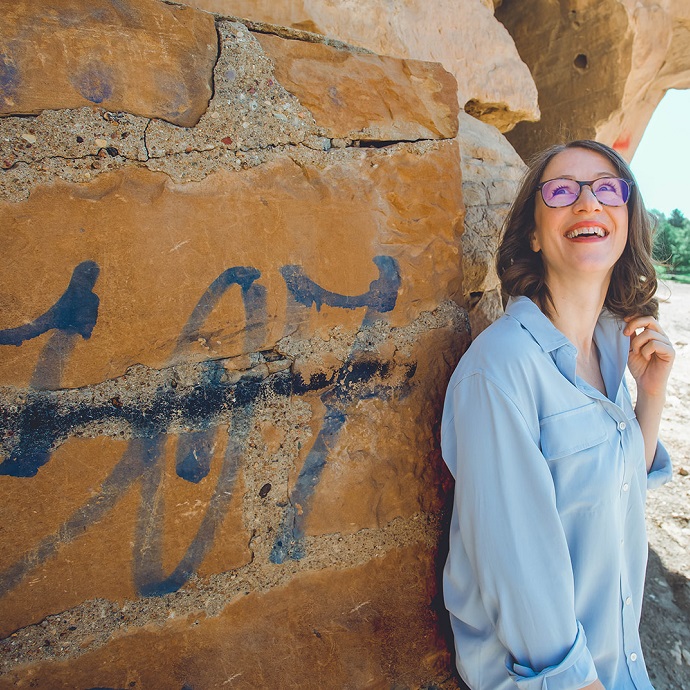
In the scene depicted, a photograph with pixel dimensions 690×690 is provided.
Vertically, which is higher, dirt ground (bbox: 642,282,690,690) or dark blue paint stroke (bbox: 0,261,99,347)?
dark blue paint stroke (bbox: 0,261,99,347)

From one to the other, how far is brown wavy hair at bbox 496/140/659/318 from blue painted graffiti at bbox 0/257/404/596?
0.31m

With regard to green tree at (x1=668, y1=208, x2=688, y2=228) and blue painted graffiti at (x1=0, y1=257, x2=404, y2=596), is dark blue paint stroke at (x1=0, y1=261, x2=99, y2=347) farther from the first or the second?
green tree at (x1=668, y1=208, x2=688, y2=228)

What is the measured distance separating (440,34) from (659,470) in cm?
117

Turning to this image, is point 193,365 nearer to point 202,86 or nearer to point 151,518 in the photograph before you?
point 151,518

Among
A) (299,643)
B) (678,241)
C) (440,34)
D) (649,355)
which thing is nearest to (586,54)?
(440,34)

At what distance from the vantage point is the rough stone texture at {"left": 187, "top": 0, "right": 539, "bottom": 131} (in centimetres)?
106

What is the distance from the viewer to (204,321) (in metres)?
0.71

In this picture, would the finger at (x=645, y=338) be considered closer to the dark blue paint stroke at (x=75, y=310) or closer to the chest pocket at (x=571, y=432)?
the chest pocket at (x=571, y=432)

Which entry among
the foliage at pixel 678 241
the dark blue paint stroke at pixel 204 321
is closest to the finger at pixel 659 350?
the dark blue paint stroke at pixel 204 321

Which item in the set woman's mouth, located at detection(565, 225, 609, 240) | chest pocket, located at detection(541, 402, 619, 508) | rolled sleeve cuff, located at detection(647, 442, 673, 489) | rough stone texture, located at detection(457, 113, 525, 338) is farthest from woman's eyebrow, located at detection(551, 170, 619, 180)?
rolled sleeve cuff, located at detection(647, 442, 673, 489)

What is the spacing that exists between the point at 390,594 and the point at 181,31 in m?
0.91

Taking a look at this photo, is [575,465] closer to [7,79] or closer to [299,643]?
[299,643]

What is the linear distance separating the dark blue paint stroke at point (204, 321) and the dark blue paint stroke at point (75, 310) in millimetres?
116

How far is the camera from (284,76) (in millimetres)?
767
